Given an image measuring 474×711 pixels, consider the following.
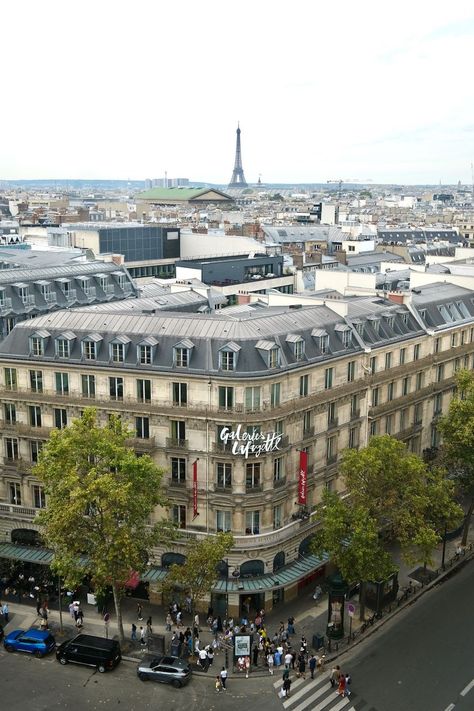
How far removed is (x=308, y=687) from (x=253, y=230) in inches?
5574

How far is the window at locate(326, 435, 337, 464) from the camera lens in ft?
229

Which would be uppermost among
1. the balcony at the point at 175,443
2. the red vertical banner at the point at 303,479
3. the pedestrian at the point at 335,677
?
the balcony at the point at 175,443

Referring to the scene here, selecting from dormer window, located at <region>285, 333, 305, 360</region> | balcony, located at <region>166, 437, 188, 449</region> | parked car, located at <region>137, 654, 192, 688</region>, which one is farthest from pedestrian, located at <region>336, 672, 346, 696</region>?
dormer window, located at <region>285, 333, 305, 360</region>

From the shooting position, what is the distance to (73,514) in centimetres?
5334

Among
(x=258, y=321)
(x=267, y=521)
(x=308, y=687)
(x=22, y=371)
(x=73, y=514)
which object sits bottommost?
(x=308, y=687)

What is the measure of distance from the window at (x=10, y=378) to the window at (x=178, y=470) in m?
15.6

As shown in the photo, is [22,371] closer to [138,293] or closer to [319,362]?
[319,362]

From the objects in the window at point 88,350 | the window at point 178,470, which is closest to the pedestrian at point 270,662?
the window at point 178,470

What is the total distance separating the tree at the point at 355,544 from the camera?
194 ft

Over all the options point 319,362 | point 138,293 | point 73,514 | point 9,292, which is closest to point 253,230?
point 138,293

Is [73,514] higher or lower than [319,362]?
lower

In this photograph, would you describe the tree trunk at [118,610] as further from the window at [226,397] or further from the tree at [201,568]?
the window at [226,397]

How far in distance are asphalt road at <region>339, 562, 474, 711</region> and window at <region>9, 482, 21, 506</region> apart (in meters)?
30.2

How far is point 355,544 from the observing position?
195 feet
